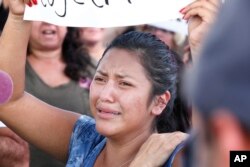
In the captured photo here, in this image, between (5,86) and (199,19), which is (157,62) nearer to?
(199,19)

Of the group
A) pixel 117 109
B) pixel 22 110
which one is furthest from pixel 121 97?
pixel 22 110

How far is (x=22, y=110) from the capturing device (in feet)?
9.08

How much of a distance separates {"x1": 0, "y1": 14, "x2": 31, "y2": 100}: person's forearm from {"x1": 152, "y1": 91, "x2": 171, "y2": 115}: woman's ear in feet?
2.11

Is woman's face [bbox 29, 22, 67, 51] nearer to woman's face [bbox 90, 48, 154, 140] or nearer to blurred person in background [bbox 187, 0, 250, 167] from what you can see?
woman's face [bbox 90, 48, 154, 140]

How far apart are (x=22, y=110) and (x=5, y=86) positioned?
13cm

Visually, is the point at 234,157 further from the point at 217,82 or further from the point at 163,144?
the point at 163,144

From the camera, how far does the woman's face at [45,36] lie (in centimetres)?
450

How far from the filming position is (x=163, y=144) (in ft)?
7.77

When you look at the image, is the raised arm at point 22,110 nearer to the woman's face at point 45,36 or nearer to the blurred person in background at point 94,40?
the woman's face at point 45,36

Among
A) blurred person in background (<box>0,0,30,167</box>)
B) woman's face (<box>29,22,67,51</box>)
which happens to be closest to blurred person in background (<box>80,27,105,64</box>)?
woman's face (<box>29,22,67,51</box>)

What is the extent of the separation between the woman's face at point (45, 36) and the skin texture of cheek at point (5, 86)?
5.64 ft

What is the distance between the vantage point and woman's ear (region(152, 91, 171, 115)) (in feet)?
8.44

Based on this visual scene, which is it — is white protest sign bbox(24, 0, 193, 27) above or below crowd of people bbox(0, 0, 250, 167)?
above

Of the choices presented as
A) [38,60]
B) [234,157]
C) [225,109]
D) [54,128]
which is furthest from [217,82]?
[38,60]
